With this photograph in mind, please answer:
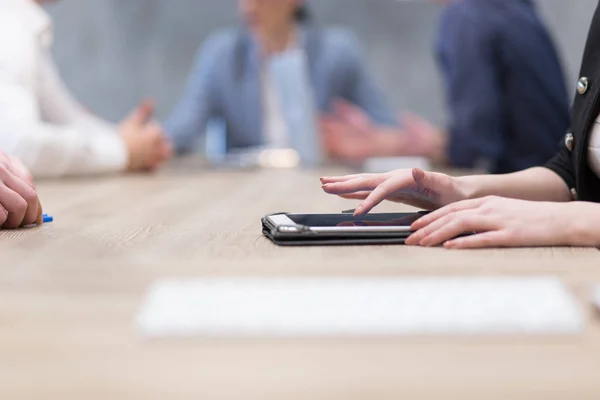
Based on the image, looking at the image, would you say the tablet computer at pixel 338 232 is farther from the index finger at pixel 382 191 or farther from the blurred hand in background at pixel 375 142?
the blurred hand in background at pixel 375 142

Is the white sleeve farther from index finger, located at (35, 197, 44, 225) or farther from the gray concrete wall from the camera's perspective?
the gray concrete wall

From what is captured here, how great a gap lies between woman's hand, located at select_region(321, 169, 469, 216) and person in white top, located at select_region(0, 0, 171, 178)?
118 centimetres

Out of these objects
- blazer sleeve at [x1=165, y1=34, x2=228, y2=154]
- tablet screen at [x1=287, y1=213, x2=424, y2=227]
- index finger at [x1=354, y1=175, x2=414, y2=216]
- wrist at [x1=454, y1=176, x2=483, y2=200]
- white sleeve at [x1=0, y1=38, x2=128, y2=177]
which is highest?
index finger at [x1=354, y1=175, x2=414, y2=216]

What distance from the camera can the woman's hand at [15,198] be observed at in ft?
3.49

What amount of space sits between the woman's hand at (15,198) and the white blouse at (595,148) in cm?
78

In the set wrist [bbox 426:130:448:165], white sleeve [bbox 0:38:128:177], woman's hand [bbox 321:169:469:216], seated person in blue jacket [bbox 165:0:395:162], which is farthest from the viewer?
seated person in blue jacket [bbox 165:0:395:162]

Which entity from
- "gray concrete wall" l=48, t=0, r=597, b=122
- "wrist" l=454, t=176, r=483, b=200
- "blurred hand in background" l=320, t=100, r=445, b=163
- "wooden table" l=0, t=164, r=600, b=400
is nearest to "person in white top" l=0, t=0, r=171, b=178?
"blurred hand in background" l=320, t=100, r=445, b=163

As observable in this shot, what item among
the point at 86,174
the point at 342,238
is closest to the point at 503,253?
the point at 342,238

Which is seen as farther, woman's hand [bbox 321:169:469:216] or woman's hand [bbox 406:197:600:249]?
woman's hand [bbox 321:169:469:216]

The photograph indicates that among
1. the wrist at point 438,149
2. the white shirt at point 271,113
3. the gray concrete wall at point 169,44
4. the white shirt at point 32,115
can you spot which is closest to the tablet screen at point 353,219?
the white shirt at point 32,115

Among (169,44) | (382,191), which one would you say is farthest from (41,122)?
(169,44)

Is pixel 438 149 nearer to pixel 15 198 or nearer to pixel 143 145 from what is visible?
pixel 143 145

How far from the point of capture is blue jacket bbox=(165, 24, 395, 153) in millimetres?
3943

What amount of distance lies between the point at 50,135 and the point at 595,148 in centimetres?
138
